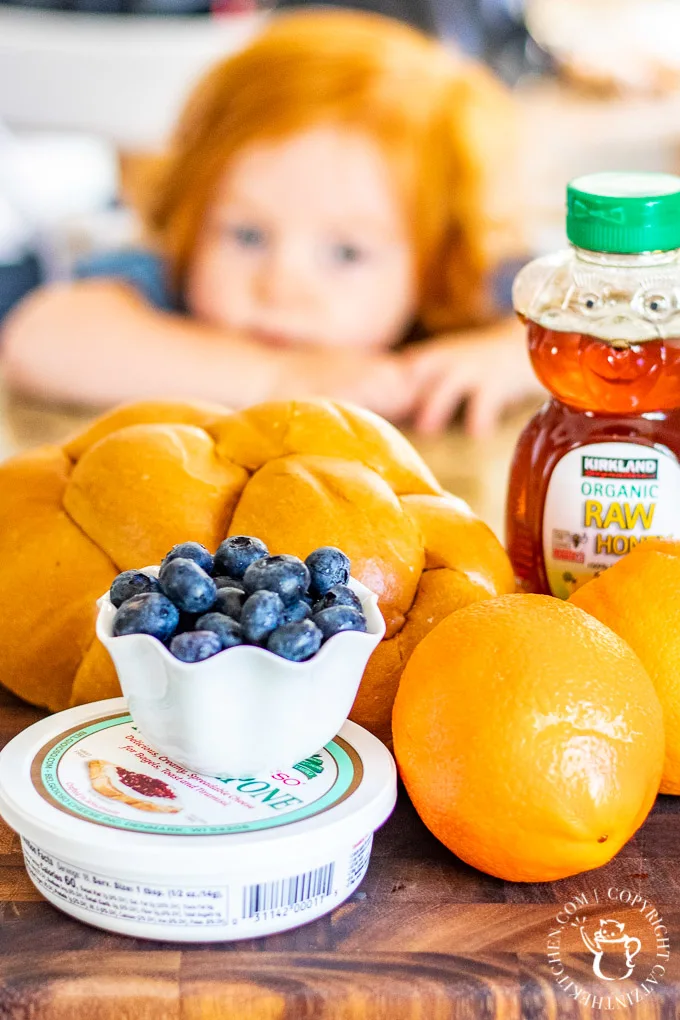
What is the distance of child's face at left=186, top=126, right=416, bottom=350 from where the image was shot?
1695mm

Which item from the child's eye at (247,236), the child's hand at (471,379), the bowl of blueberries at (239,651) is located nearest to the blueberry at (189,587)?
the bowl of blueberries at (239,651)

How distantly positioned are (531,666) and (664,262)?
0.29 meters

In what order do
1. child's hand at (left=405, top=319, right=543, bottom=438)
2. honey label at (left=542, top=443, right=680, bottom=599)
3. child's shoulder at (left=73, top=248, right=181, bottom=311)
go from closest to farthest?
honey label at (left=542, top=443, right=680, bottom=599)
child's hand at (left=405, top=319, right=543, bottom=438)
child's shoulder at (left=73, top=248, right=181, bottom=311)

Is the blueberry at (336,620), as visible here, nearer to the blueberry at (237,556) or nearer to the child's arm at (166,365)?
the blueberry at (237,556)

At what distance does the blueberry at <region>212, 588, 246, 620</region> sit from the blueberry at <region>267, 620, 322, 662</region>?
0.08 feet

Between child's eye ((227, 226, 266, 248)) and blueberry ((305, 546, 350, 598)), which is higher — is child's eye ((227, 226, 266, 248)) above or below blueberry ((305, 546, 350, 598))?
below

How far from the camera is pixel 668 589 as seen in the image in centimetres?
60

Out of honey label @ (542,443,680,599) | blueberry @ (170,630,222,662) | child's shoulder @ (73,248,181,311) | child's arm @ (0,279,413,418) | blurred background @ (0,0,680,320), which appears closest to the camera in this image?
blueberry @ (170,630,222,662)

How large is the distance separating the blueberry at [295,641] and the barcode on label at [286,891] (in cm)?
9

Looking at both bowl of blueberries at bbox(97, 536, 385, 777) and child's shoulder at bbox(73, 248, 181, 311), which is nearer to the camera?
bowl of blueberries at bbox(97, 536, 385, 777)

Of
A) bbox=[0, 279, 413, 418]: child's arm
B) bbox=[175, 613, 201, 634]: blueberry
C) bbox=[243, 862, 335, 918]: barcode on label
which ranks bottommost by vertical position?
bbox=[0, 279, 413, 418]: child's arm

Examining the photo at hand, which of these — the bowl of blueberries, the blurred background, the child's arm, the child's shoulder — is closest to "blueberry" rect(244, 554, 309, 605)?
the bowl of blueberries

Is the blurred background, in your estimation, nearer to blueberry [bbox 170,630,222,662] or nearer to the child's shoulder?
the child's shoulder

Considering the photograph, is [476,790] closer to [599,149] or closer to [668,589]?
[668,589]
